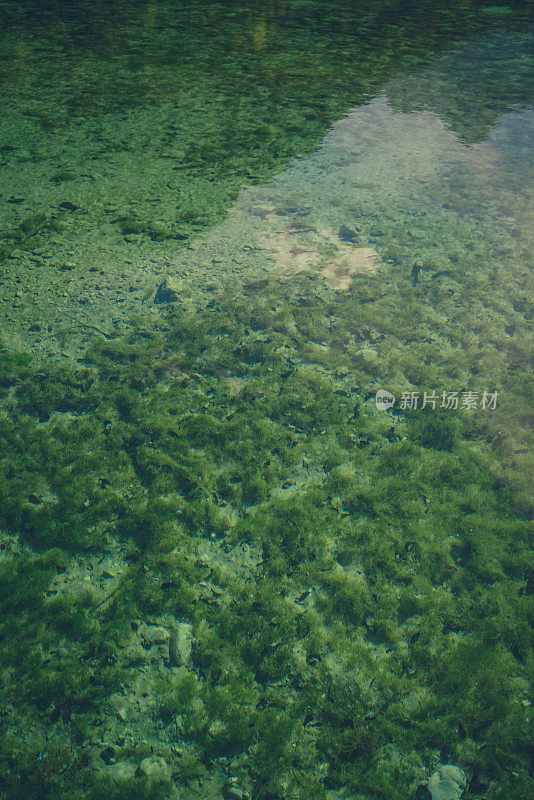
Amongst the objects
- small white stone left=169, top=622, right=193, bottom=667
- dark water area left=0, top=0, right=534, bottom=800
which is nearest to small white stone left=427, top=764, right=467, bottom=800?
dark water area left=0, top=0, right=534, bottom=800

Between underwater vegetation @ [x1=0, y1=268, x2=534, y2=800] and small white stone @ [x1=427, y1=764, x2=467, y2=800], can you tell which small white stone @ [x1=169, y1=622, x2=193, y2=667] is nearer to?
underwater vegetation @ [x1=0, y1=268, x2=534, y2=800]

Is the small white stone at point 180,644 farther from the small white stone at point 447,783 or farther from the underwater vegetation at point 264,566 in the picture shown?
the small white stone at point 447,783

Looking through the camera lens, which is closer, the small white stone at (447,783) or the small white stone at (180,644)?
the small white stone at (447,783)

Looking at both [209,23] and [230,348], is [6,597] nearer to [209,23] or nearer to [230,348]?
[230,348]

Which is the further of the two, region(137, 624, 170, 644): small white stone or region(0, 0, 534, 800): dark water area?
region(137, 624, 170, 644): small white stone

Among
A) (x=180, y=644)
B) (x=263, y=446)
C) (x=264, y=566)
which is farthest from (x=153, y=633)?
(x=263, y=446)

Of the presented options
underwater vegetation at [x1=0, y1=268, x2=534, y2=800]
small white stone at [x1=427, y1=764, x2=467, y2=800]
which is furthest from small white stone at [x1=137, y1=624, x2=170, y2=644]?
small white stone at [x1=427, y1=764, x2=467, y2=800]

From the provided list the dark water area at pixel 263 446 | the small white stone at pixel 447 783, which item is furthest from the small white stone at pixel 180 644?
the small white stone at pixel 447 783

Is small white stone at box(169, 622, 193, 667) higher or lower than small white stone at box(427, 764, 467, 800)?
higher
